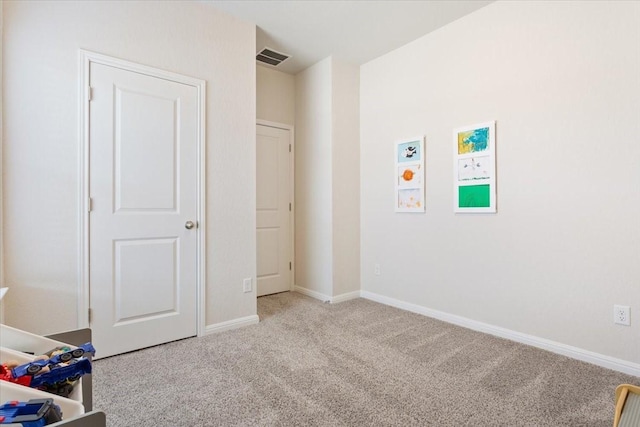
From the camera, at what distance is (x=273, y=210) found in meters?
4.14

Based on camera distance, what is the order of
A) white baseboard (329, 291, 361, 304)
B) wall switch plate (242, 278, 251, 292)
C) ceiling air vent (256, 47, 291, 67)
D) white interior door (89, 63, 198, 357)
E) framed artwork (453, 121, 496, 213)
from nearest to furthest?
white interior door (89, 63, 198, 357) → framed artwork (453, 121, 496, 213) → wall switch plate (242, 278, 251, 292) → ceiling air vent (256, 47, 291, 67) → white baseboard (329, 291, 361, 304)

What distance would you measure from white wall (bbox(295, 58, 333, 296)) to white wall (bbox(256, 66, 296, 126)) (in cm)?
9

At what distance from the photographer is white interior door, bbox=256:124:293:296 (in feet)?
13.2

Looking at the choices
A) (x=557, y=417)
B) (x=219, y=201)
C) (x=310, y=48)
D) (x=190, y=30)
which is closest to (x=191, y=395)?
(x=219, y=201)

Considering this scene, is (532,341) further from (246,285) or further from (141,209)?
(141,209)

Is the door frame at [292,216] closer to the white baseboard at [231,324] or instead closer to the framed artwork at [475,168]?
the white baseboard at [231,324]

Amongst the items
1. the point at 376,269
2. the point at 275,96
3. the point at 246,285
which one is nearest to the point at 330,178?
the point at 376,269

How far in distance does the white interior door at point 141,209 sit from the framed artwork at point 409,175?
6.74 feet

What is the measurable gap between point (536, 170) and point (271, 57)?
2.93 m

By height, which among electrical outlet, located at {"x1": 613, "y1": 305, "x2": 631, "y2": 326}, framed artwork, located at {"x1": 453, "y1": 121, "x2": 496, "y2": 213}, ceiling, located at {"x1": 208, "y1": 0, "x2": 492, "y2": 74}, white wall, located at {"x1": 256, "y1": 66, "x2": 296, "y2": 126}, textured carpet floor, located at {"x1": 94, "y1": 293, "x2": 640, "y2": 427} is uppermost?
ceiling, located at {"x1": 208, "y1": 0, "x2": 492, "y2": 74}

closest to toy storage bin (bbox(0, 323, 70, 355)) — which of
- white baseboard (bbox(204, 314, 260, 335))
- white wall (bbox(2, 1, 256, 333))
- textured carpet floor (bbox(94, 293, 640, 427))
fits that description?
textured carpet floor (bbox(94, 293, 640, 427))

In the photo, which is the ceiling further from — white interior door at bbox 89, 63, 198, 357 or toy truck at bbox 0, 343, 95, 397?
toy truck at bbox 0, 343, 95, 397

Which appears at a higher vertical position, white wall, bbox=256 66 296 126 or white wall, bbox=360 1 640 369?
white wall, bbox=256 66 296 126

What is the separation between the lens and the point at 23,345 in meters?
1.08
